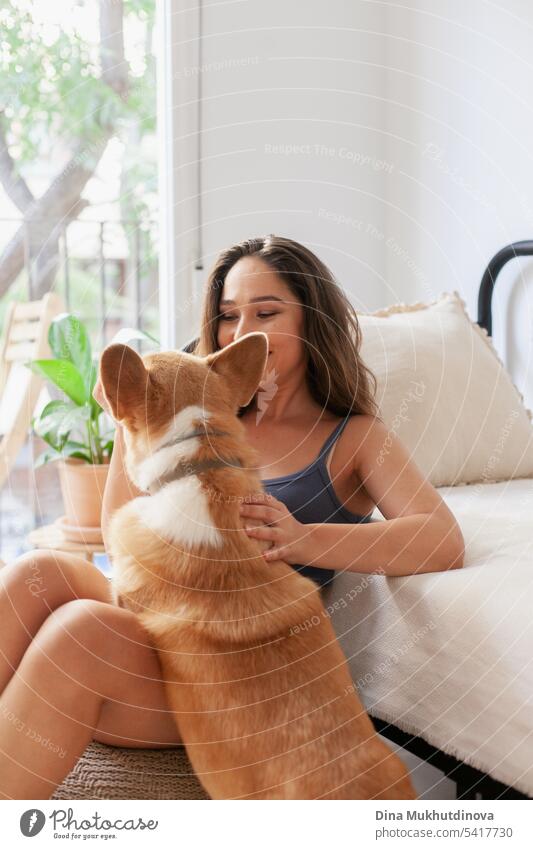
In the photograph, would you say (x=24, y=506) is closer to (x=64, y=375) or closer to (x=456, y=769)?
(x=64, y=375)

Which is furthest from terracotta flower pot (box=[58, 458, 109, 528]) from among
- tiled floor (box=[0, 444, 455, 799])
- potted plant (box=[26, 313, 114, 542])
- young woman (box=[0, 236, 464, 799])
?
young woman (box=[0, 236, 464, 799])

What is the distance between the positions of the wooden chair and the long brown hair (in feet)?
2.99

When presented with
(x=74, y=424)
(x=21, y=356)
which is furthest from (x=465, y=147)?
(x=21, y=356)

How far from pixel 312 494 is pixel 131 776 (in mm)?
406

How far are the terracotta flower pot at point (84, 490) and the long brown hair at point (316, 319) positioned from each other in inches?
29.0

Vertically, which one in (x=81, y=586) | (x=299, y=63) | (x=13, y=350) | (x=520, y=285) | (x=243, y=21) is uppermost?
(x=243, y=21)

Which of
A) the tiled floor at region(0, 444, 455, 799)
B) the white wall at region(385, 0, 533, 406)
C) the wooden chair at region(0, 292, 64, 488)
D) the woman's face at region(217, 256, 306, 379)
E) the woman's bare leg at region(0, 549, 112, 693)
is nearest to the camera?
the woman's bare leg at region(0, 549, 112, 693)

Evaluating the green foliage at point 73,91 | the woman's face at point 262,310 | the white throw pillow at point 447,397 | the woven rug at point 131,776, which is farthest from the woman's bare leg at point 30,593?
the green foliage at point 73,91

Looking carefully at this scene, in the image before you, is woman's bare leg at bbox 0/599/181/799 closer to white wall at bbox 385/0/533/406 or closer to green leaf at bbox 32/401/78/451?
green leaf at bbox 32/401/78/451

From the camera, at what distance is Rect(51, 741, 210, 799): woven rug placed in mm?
938
